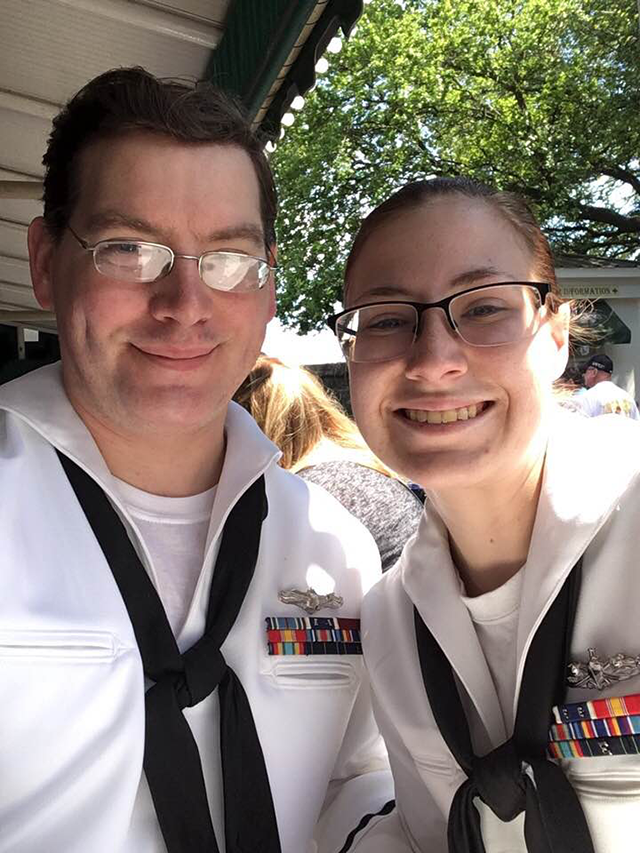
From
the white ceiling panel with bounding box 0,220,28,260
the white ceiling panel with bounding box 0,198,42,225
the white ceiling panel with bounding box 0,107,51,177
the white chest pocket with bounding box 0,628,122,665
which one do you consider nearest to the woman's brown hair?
the white chest pocket with bounding box 0,628,122,665

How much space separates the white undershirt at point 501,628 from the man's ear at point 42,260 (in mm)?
1129

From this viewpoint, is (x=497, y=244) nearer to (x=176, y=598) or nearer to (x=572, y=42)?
(x=176, y=598)

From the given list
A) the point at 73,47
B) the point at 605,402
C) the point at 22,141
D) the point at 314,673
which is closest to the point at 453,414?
the point at 314,673

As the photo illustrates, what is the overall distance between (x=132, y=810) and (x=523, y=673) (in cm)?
75

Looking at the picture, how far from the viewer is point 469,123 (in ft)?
62.7

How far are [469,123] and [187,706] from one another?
744 inches

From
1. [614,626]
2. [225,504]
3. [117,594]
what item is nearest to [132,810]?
[117,594]

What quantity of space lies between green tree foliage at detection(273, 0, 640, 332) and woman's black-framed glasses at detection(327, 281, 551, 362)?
17.2 meters

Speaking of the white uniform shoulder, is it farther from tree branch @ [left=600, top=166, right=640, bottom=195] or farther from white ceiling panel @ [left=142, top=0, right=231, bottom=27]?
tree branch @ [left=600, top=166, right=640, bottom=195]

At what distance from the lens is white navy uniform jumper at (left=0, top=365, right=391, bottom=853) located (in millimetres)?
1649

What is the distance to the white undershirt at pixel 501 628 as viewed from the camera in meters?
1.82

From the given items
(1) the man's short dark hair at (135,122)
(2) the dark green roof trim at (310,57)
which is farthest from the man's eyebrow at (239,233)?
(2) the dark green roof trim at (310,57)

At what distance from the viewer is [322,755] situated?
2027 millimetres

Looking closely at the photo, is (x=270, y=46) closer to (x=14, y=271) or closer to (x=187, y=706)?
(x=187, y=706)
